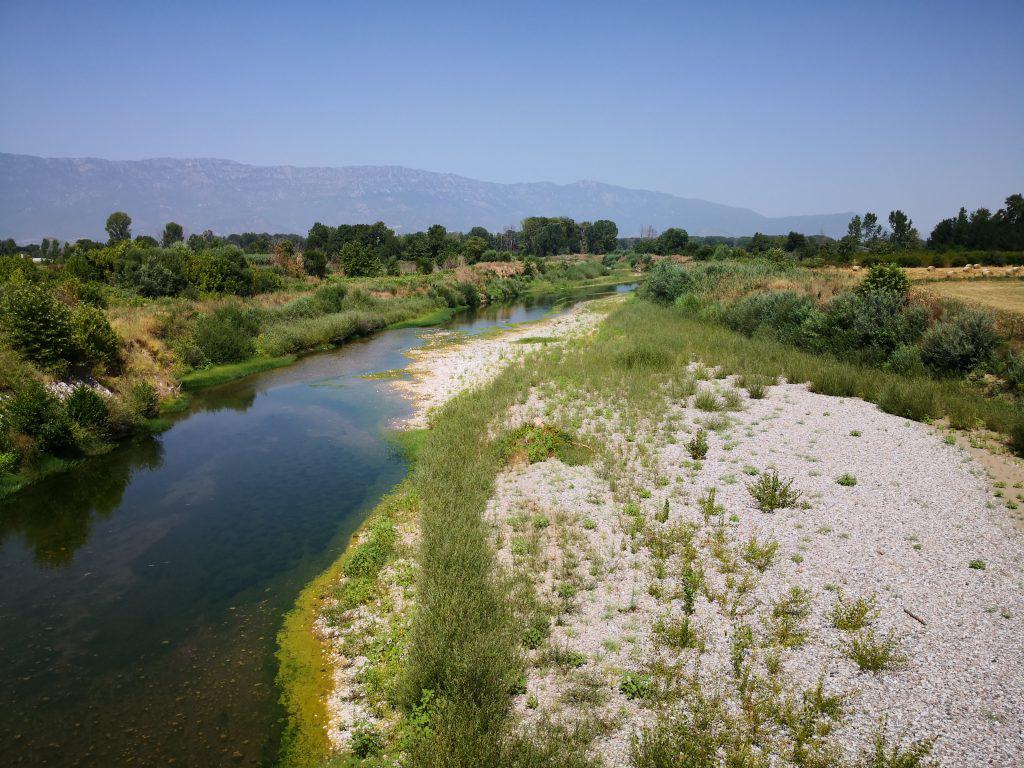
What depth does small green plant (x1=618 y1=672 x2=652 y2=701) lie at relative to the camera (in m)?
7.07

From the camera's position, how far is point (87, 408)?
18.0 m

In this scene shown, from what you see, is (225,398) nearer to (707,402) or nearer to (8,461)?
(8,461)

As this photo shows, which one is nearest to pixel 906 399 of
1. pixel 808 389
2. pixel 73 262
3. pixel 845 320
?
pixel 808 389

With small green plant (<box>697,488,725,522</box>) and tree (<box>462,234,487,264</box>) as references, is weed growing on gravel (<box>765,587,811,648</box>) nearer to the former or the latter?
small green plant (<box>697,488,725,522</box>)

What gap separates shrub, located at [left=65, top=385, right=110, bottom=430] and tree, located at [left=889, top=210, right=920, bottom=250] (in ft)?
341

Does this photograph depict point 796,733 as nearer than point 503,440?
Yes

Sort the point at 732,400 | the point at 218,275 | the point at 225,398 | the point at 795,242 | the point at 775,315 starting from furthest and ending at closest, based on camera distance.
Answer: the point at 795,242 < the point at 218,275 < the point at 775,315 < the point at 225,398 < the point at 732,400

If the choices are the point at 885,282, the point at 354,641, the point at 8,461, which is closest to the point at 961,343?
the point at 885,282

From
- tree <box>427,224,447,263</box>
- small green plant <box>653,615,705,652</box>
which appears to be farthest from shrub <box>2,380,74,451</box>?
tree <box>427,224,447,263</box>

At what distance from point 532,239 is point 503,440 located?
534ft

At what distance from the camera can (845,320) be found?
77.8ft

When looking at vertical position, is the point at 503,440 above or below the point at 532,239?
below

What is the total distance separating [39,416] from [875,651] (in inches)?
869

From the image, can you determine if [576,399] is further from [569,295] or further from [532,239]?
[532,239]
